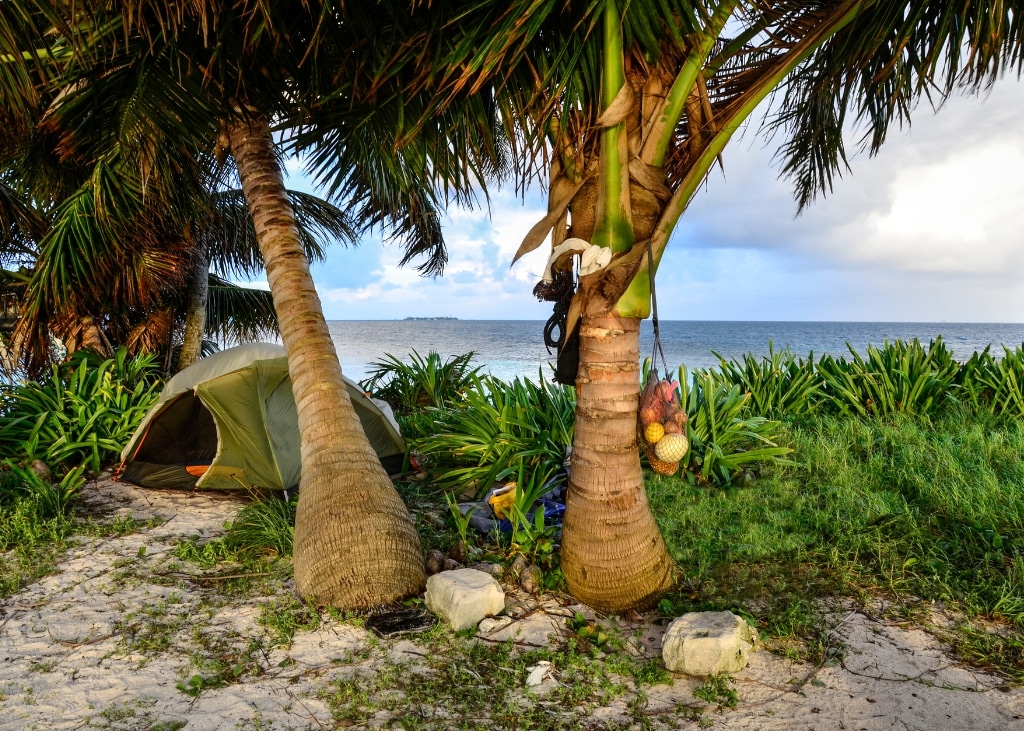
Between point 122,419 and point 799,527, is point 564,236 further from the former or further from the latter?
point 122,419

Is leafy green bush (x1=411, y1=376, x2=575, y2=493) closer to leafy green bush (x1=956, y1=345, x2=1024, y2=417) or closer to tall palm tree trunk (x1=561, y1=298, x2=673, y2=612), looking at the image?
tall palm tree trunk (x1=561, y1=298, x2=673, y2=612)

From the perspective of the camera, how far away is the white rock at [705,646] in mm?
3146

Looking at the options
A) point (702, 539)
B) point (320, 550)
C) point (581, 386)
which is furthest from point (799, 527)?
point (320, 550)

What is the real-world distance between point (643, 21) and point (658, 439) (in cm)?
222

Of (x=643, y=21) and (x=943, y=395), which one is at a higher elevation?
(x=643, y=21)

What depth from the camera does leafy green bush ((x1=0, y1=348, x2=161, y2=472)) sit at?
22.7 feet

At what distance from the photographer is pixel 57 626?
3.78m

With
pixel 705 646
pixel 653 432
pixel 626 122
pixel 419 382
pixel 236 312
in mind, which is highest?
pixel 626 122

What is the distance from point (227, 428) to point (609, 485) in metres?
4.13

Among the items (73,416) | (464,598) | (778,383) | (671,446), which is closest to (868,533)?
(671,446)

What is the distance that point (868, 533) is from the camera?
4.57 metres

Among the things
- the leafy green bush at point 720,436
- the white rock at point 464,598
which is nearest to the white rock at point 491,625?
the white rock at point 464,598

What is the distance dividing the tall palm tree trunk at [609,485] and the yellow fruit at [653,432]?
0.21m

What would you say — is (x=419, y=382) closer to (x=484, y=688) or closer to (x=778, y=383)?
(x=778, y=383)
